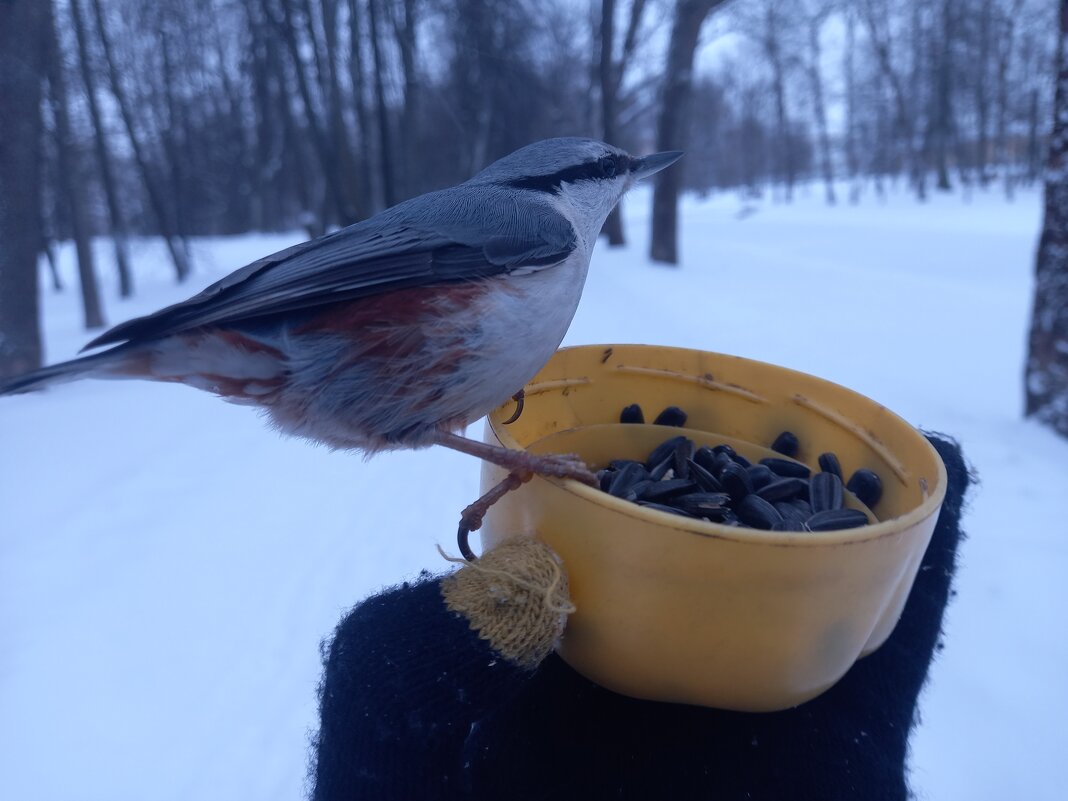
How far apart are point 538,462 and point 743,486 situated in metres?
0.59

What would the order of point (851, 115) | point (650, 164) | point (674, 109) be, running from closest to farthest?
point (650, 164) < point (674, 109) < point (851, 115)

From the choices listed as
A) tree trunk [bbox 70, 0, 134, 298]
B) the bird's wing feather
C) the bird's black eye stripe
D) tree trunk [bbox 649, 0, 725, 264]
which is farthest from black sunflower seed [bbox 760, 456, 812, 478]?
tree trunk [bbox 70, 0, 134, 298]

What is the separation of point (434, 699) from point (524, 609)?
0.25 meters

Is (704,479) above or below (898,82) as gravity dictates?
below

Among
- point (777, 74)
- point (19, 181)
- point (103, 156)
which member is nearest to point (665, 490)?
point (19, 181)

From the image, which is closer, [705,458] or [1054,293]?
[705,458]

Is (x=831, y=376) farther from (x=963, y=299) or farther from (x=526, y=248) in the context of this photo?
(x=963, y=299)

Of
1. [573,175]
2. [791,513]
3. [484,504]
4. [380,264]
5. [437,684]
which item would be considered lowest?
[437,684]

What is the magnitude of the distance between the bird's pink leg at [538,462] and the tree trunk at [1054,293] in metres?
4.00

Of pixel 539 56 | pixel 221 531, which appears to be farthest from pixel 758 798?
pixel 539 56

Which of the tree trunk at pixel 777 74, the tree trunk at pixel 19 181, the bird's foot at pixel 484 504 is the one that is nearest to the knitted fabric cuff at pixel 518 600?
the bird's foot at pixel 484 504

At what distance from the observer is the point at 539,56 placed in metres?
18.6

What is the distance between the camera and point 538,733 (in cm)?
132

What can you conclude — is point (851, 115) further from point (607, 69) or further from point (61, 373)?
point (61, 373)
